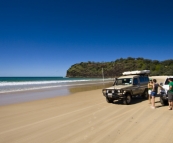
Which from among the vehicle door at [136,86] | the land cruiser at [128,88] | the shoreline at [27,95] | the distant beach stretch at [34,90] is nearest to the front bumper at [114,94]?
the land cruiser at [128,88]

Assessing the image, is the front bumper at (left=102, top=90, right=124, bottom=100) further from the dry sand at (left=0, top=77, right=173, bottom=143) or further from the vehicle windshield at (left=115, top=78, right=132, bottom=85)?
the dry sand at (left=0, top=77, right=173, bottom=143)

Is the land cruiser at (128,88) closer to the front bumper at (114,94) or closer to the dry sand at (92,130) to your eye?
the front bumper at (114,94)

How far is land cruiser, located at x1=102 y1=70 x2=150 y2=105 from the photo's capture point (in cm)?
1120

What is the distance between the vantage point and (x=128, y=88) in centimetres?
1154

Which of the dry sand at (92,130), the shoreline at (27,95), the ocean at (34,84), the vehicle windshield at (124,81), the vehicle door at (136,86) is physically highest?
the vehicle windshield at (124,81)

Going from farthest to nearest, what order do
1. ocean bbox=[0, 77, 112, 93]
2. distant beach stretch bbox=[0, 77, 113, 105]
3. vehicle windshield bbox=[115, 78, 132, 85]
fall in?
ocean bbox=[0, 77, 112, 93], distant beach stretch bbox=[0, 77, 113, 105], vehicle windshield bbox=[115, 78, 132, 85]

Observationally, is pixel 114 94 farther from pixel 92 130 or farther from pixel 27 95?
pixel 27 95

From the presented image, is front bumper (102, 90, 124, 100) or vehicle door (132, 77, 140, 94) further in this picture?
vehicle door (132, 77, 140, 94)

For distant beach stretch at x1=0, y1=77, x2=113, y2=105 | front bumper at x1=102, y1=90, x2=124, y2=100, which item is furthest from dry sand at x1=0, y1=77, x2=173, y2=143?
distant beach stretch at x1=0, y1=77, x2=113, y2=105

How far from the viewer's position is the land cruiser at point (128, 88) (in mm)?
11195

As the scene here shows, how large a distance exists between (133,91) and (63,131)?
287 inches

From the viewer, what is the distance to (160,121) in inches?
266

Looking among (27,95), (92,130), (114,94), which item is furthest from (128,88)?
(27,95)

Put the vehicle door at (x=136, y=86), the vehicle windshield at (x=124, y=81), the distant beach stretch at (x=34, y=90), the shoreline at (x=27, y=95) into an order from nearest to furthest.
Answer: the vehicle door at (x=136, y=86) → the vehicle windshield at (x=124, y=81) → the shoreline at (x=27, y=95) → the distant beach stretch at (x=34, y=90)
